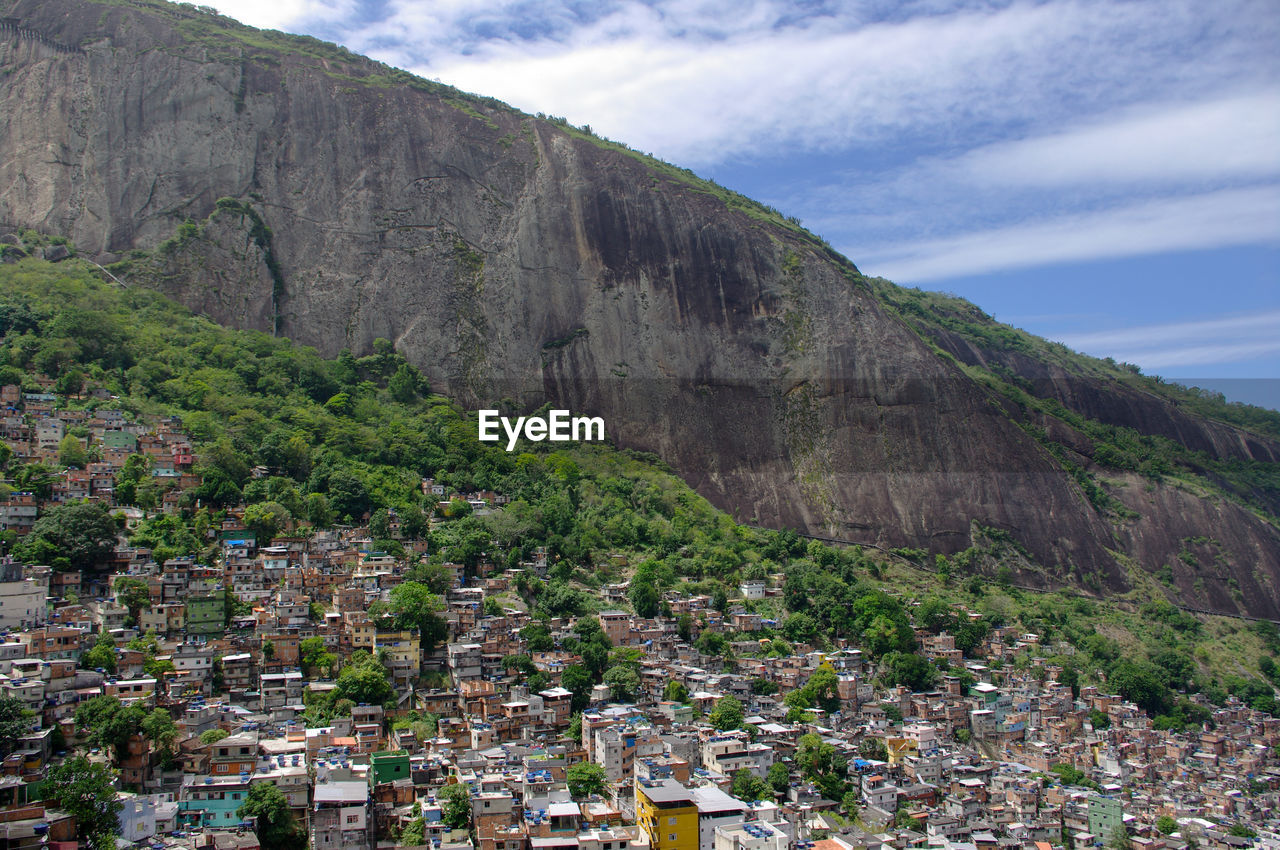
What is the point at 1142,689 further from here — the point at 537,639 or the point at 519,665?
the point at 519,665

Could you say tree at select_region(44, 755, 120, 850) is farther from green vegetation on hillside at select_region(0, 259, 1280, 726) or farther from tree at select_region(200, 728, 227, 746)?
green vegetation on hillside at select_region(0, 259, 1280, 726)

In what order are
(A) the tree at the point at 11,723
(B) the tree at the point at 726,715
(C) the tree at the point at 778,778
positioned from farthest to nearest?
(B) the tree at the point at 726,715, (C) the tree at the point at 778,778, (A) the tree at the point at 11,723

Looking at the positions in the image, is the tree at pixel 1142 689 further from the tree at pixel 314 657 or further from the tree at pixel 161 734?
the tree at pixel 161 734

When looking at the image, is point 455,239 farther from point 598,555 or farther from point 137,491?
point 137,491

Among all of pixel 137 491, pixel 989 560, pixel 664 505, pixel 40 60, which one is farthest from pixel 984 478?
pixel 40 60

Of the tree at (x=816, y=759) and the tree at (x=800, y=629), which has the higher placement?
the tree at (x=800, y=629)

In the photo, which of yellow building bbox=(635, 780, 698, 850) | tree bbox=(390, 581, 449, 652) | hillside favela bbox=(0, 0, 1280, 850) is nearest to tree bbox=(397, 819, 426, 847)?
hillside favela bbox=(0, 0, 1280, 850)

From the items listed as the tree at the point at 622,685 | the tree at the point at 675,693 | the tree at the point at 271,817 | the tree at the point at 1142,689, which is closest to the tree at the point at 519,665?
the tree at the point at 622,685
